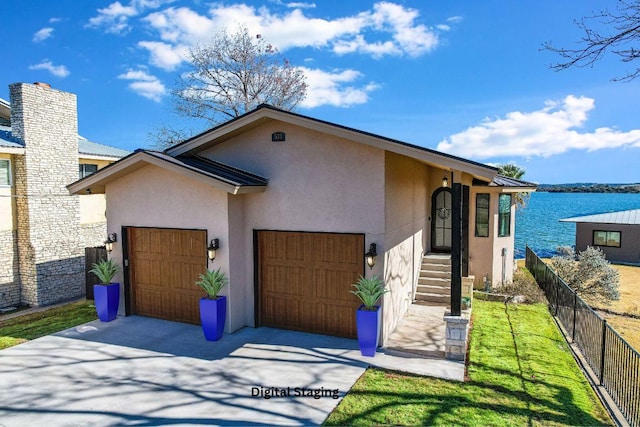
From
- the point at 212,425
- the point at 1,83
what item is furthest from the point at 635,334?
the point at 1,83

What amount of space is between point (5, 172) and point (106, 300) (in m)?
6.74

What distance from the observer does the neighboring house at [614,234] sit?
25.4m

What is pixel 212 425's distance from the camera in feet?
18.0

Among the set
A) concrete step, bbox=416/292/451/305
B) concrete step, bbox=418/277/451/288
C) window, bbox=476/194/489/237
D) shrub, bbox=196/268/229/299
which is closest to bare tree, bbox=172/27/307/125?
window, bbox=476/194/489/237

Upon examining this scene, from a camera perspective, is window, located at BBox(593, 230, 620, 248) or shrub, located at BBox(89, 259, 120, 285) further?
window, located at BBox(593, 230, 620, 248)

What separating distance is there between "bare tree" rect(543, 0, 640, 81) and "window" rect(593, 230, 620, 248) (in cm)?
2538

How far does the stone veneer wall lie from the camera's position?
12945 mm

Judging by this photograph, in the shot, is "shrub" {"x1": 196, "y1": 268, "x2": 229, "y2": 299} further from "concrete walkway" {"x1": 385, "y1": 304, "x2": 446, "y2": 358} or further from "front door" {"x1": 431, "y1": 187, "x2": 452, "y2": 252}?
"front door" {"x1": 431, "y1": 187, "x2": 452, "y2": 252}

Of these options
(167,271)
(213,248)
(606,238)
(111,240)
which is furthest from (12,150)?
(606,238)

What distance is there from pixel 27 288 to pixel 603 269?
21.6 metres

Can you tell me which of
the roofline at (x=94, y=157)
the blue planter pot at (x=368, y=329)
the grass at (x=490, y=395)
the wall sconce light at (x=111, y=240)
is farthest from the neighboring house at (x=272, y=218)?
the roofline at (x=94, y=157)

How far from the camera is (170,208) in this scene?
9.55m

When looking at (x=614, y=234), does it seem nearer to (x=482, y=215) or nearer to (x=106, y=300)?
(x=482, y=215)

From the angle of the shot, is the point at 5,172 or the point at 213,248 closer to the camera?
the point at 213,248
